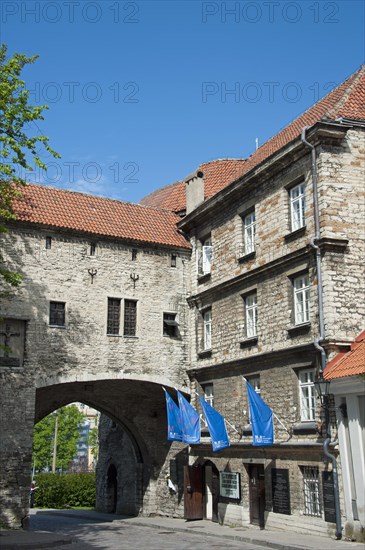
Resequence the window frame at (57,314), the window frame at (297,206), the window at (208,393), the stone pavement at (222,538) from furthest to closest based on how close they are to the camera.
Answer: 1. the window at (208,393)
2. the window frame at (57,314)
3. the window frame at (297,206)
4. the stone pavement at (222,538)

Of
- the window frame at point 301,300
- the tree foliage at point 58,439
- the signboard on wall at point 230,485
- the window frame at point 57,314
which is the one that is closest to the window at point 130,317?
the window frame at point 57,314

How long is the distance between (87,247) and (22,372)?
5011mm

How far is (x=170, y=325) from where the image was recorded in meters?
24.2

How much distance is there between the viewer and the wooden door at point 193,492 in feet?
74.7

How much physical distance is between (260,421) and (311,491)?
7.38 ft

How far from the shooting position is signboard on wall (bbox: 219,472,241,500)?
2034cm

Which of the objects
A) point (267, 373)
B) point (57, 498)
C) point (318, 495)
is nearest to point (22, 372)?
point (267, 373)

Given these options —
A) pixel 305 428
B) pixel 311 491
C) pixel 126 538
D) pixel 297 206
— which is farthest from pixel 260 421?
pixel 297 206

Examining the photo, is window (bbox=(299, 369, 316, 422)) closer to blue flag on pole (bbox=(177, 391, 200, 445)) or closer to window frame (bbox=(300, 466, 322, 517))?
window frame (bbox=(300, 466, 322, 517))

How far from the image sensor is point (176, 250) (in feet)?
82.3

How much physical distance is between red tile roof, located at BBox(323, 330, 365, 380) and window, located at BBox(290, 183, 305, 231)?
395 centimetres

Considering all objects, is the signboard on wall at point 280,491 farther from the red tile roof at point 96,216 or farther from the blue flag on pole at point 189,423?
the red tile roof at point 96,216

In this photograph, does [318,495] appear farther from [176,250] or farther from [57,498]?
[57,498]

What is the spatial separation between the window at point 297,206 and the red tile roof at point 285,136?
1574mm
